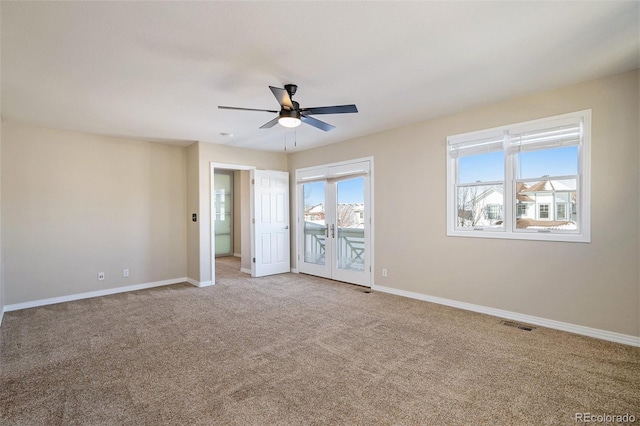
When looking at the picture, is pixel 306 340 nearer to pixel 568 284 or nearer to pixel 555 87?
pixel 568 284

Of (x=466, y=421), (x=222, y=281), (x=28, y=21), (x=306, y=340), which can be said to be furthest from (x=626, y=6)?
(x=222, y=281)

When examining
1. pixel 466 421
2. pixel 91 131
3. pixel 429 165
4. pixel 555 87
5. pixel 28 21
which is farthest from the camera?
pixel 91 131

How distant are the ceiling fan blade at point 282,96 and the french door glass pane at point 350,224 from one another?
9.00ft

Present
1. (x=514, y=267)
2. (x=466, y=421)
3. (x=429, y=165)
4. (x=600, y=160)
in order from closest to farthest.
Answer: (x=466, y=421)
(x=600, y=160)
(x=514, y=267)
(x=429, y=165)

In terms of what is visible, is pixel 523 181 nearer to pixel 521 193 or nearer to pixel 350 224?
pixel 521 193

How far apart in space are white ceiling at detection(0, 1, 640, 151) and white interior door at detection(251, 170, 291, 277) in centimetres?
251

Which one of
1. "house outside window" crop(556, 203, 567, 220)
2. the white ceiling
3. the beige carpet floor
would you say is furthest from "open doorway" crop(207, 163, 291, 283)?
"house outside window" crop(556, 203, 567, 220)

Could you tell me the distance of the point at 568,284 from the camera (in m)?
3.42

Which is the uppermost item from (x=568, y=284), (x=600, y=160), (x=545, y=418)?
(x=600, y=160)

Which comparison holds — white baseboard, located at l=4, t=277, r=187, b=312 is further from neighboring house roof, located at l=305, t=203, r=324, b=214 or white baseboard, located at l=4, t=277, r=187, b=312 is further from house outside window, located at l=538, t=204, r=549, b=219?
house outside window, located at l=538, t=204, r=549, b=219

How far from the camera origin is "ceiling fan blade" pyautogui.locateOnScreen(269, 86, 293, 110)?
2799mm

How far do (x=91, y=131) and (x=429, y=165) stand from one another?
526 centimetres

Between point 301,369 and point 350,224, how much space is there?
3419mm

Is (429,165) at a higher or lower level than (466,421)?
higher
